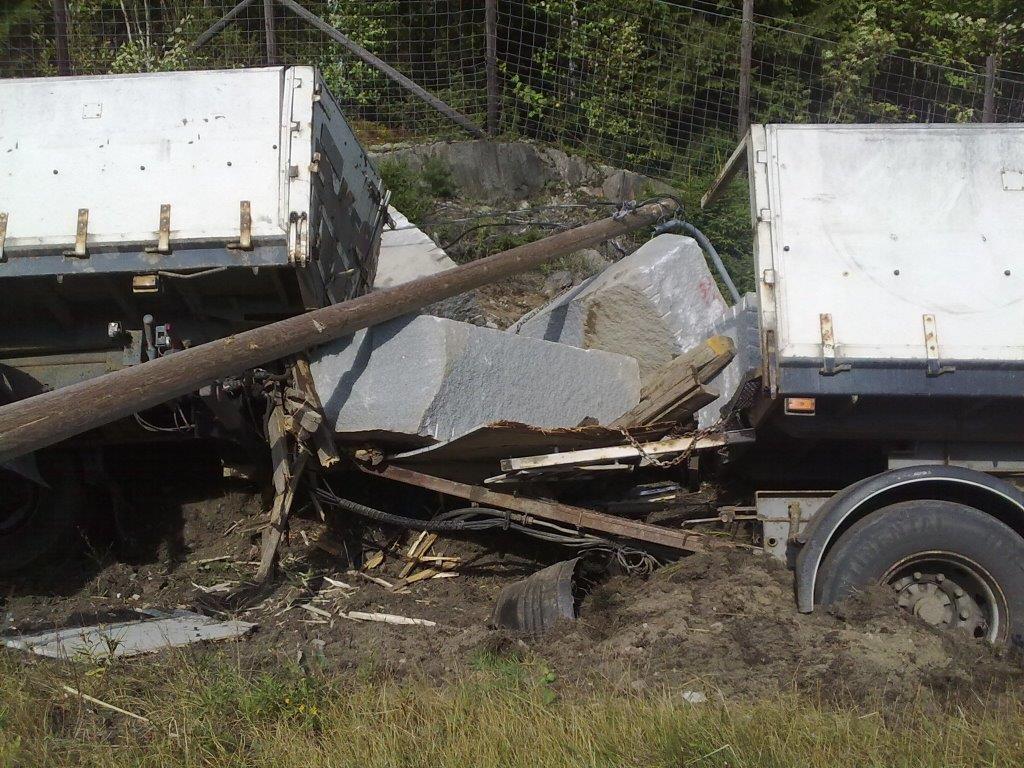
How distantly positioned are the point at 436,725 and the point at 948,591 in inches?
94.8

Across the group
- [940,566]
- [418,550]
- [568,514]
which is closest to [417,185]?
[418,550]

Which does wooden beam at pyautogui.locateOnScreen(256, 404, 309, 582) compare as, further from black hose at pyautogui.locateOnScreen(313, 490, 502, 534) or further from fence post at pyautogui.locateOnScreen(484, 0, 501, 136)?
fence post at pyautogui.locateOnScreen(484, 0, 501, 136)

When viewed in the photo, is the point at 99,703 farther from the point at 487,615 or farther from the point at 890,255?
the point at 890,255

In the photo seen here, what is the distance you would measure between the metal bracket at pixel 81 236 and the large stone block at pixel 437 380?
122cm

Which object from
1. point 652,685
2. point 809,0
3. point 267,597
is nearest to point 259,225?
point 267,597

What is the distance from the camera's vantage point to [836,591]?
4.53 metres

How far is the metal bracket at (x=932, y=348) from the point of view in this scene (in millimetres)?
4461

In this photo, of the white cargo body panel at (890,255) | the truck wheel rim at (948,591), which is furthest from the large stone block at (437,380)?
the truck wheel rim at (948,591)

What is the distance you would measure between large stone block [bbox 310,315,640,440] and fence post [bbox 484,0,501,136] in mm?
5819

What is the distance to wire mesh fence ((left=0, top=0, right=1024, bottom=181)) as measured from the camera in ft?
35.9

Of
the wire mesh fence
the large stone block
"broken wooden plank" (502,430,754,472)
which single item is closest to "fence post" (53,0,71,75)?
the wire mesh fence

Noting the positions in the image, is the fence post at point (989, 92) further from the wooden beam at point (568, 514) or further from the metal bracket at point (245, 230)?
the metal bracket at point (245, 230)

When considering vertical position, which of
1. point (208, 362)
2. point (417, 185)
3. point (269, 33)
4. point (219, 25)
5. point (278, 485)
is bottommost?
point (278, 485)

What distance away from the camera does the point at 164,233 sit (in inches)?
206
